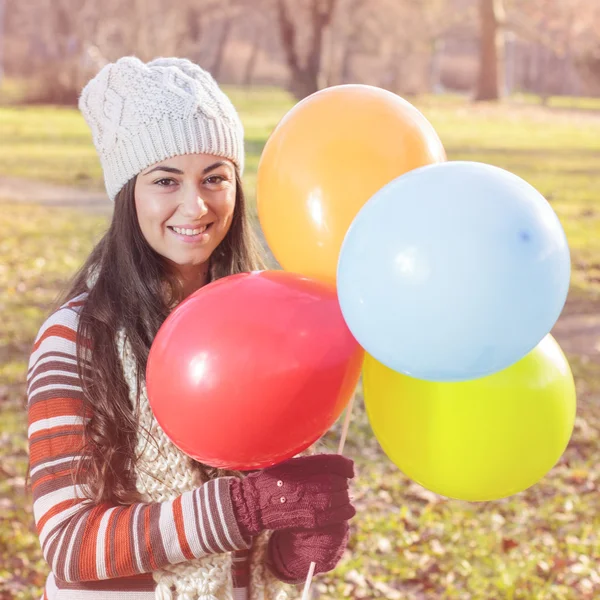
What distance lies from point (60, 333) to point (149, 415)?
10.5 inches

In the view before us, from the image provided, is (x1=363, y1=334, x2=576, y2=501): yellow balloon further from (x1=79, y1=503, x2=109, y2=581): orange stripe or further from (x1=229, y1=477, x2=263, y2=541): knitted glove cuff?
(x1=79, y1=503, x2=109, y2=581): orange stripe

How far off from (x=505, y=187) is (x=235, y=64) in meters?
36.7

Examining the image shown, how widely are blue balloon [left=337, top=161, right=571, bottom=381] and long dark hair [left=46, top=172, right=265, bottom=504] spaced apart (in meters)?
0.62

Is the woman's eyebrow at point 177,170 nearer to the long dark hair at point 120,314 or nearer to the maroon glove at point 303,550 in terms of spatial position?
the long dark hair at point 120,314

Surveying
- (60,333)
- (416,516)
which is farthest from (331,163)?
(416,516)

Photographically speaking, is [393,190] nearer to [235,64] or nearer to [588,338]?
[588,338]

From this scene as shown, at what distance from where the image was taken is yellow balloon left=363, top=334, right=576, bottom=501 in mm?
1949

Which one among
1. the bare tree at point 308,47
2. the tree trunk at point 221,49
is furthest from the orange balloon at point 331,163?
the tree trunk at point 221,49

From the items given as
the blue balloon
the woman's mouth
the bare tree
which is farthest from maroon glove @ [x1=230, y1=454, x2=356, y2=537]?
the bare tree

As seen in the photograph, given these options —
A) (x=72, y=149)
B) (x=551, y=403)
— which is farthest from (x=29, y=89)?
(x=551, y=403)

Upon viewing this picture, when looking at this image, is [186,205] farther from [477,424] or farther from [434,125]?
[434,125]

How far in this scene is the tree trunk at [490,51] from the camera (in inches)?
1037

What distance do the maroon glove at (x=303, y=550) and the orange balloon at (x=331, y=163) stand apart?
0.55 metres

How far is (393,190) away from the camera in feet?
5.49
